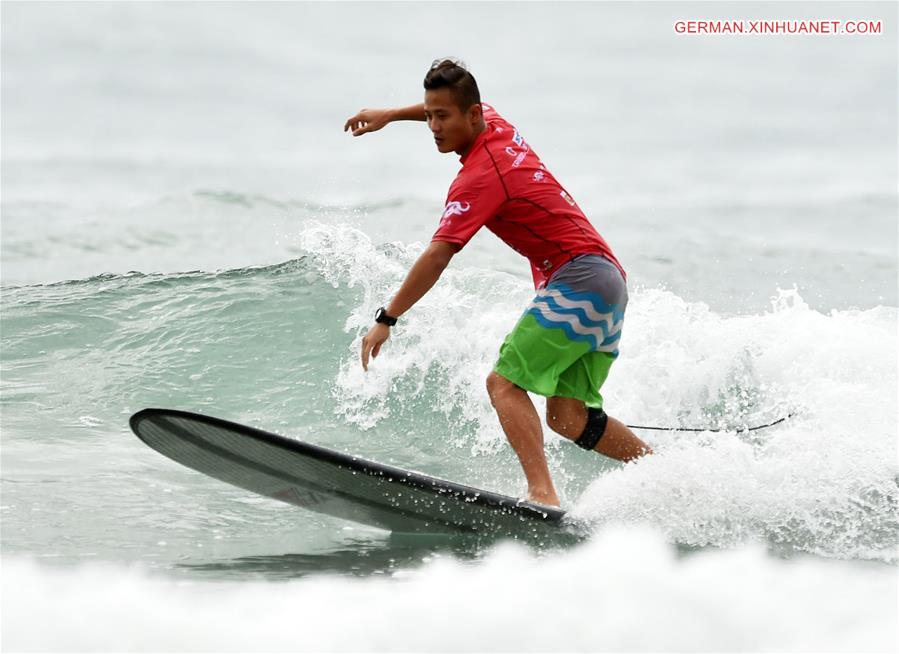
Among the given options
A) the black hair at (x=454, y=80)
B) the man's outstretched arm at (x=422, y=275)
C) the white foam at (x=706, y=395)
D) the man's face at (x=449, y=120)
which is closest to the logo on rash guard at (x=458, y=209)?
the man's outstretched arm at (x=422, y=275)

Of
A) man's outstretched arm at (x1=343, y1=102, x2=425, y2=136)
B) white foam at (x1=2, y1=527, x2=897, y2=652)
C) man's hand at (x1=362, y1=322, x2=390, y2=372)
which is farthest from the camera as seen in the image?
man's outstretched arm at (x1=343, y1=102, x2=425, y2=136)

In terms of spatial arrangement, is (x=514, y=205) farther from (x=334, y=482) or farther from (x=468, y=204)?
(x=334, y=482)

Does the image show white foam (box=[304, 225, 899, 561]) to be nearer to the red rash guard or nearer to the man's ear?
the red rash guard

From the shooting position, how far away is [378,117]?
195 inches

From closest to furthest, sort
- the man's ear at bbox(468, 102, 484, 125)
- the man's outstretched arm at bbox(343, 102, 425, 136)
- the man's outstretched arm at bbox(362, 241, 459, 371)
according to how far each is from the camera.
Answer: the man's outstretched arm at bbox(362, 241, 459, 371) → the man's ear at bbox(468, 102, 484, 125) → the man's outstretched arm at bbox(343, 102, 425, 136)

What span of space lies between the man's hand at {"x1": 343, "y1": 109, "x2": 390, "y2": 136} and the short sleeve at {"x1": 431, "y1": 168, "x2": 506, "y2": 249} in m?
0.81

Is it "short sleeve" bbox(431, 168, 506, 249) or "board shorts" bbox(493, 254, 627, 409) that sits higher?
"short sleeve" bbox(431, 168, 506, 249)

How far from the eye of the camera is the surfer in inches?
169

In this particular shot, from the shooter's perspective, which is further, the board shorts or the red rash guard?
the board shorts

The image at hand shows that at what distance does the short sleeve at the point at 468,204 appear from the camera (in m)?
4.27

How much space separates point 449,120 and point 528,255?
735 millimetres

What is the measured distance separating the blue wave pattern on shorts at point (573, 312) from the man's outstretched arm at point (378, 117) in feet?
3.80

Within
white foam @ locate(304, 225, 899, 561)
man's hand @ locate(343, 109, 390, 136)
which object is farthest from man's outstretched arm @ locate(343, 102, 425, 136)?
white foam @ locate(304, 225, 899, 561)

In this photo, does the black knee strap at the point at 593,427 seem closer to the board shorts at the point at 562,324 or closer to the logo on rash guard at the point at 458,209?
the board shorts at the point at 562,324
